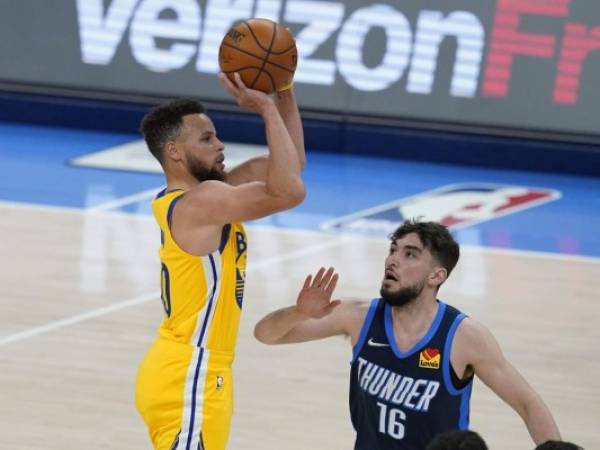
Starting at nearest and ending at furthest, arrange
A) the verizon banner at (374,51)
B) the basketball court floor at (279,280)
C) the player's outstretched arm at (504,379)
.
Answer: the player's outstretched arm at (504,379) → the basketball court floor at (279,280) → the verizon banner at (374,51)

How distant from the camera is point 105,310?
9.57 meters

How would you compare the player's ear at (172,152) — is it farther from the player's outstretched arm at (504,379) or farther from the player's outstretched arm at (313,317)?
the player's outstretched arm at (504,379)

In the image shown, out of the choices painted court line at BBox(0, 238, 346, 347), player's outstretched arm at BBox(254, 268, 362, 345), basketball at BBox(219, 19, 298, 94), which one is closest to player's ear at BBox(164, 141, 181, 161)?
basketball at BBox(219, 19, 298, 94)

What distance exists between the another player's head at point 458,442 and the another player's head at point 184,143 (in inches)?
81.7

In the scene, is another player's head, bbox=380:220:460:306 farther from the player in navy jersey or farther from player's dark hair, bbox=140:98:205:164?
player's dark hair, bbox=140:98:205:164

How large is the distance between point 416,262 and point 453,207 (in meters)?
7.32

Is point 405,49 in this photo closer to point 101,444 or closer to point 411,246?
point 101,444

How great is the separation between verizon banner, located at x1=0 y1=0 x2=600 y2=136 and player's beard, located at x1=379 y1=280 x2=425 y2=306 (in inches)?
355

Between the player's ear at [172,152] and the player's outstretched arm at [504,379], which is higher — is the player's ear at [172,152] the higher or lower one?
the higher one

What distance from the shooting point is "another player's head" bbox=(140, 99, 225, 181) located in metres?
5.54

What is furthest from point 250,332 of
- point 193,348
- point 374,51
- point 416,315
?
point 374,51

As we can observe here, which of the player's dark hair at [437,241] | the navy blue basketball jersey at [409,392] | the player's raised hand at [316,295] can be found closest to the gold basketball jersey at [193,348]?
the player's raised hand at [316,295]

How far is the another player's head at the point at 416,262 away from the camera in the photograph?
533 cm

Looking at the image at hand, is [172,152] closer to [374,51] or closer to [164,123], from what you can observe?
[164,123]
